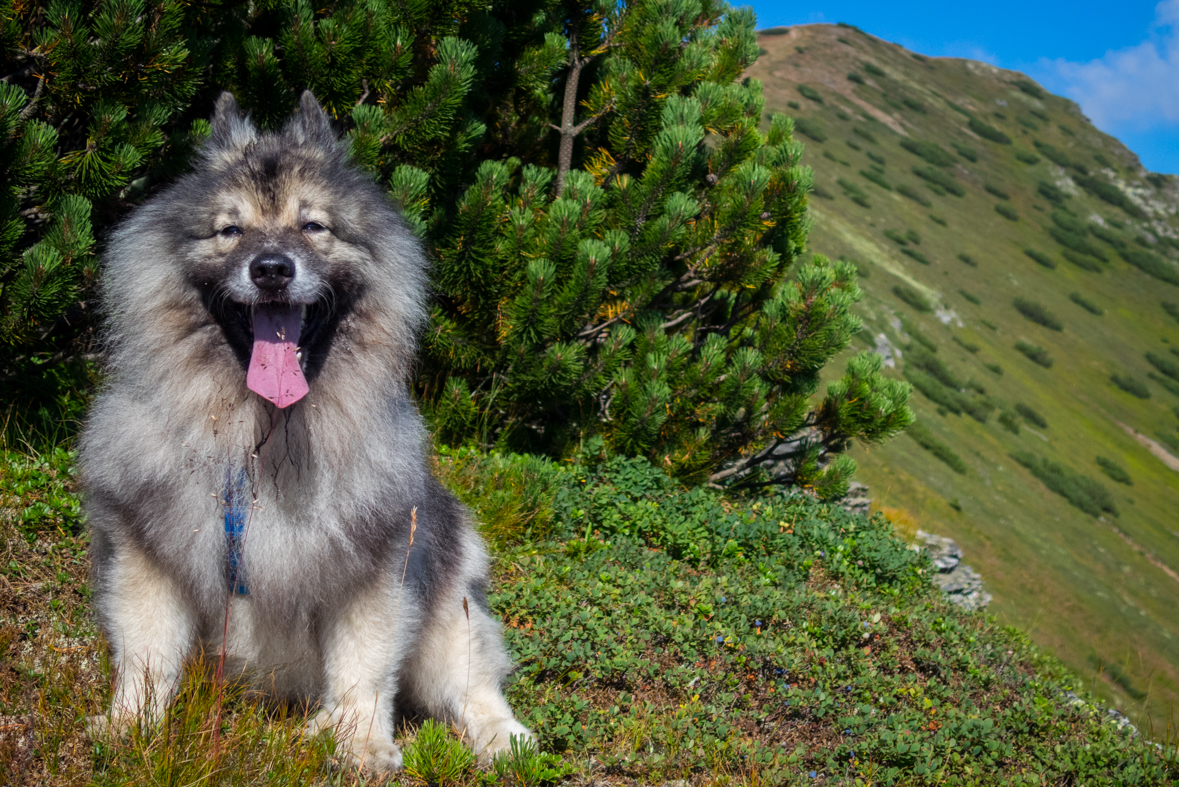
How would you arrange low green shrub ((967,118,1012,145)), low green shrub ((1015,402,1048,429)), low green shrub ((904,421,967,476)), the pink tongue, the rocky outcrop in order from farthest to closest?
low green shrub ((967,118,1012,145)), low green shrub ((1015,402,1048,429)), low green shrub ((904,421,967,476)), the rocky outcrop, the pink tongue

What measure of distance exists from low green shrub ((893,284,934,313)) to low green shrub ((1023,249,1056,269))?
15402mm

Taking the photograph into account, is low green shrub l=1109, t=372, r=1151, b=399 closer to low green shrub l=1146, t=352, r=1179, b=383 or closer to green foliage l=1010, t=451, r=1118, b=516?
low green shrub l=1146, t=352, r=1179, b=383

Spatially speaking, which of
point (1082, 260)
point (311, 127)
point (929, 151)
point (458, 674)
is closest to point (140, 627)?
point (458, 674)

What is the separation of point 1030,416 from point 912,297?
558 centimetres

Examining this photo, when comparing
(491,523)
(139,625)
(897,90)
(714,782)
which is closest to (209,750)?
(139,625)

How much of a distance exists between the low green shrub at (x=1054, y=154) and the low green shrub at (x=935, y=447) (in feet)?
123

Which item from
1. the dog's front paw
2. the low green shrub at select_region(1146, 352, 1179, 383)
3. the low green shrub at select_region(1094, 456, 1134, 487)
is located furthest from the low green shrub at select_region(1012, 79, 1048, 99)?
the dog's front paw

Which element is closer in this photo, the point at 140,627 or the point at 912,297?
the point at 140,627

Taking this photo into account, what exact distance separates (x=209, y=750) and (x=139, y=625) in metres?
0.56

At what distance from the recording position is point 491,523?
16.3 feet

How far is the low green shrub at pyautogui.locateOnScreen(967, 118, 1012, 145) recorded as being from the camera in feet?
148

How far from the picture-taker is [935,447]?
17422 mm

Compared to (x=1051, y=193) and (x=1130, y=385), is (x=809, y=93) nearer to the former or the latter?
(x=1051, y=193)

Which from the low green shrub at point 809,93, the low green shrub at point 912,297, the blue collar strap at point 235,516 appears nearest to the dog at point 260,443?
the blue collar strap at point 235,516
